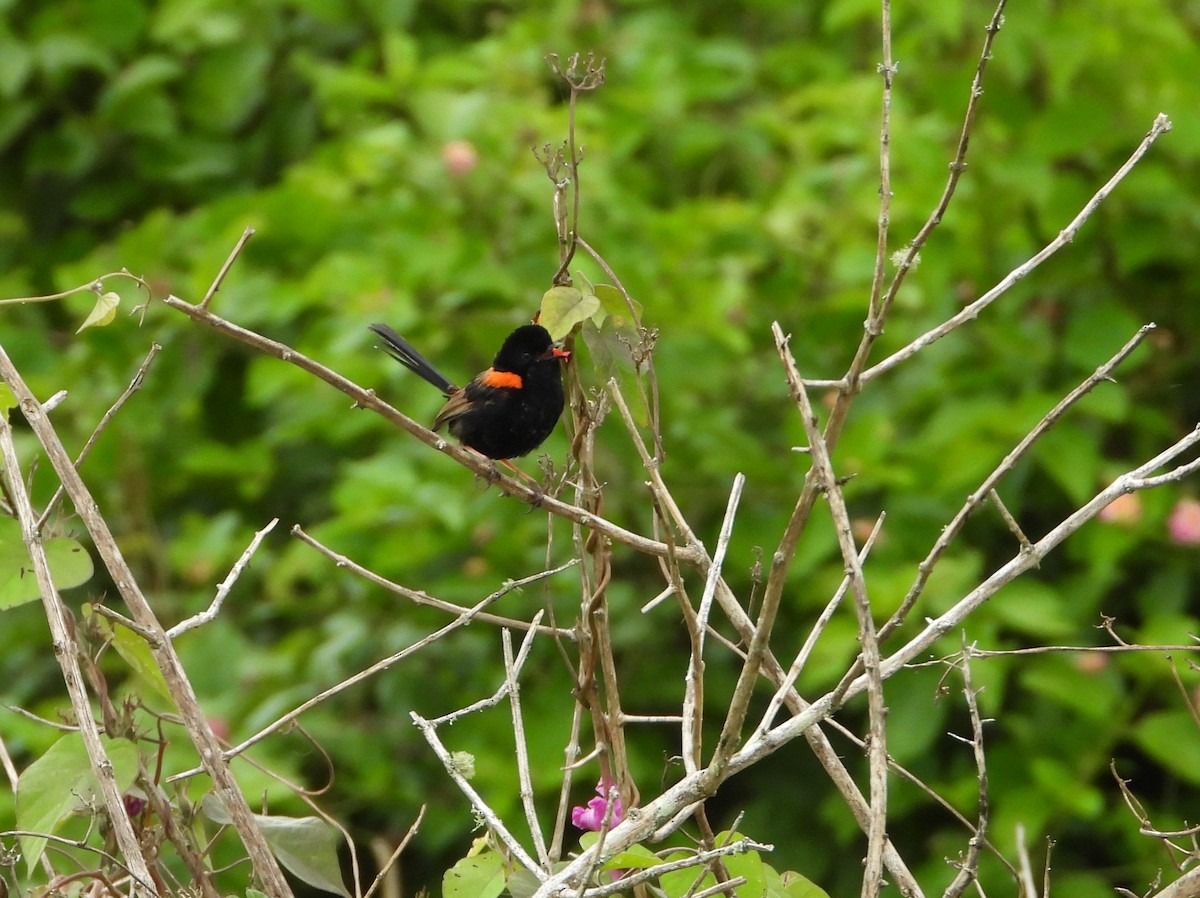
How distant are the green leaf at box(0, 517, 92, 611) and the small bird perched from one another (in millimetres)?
1456

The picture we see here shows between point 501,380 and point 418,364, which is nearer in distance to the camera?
point 501,380


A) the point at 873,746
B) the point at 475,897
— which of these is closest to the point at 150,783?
the point at 475,897

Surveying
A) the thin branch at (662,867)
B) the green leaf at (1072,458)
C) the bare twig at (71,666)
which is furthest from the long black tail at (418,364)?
the thin branch at (662,867)

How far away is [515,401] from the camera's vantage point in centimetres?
317

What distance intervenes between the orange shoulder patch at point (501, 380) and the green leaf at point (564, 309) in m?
1.42

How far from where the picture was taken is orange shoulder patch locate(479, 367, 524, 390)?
126 inches

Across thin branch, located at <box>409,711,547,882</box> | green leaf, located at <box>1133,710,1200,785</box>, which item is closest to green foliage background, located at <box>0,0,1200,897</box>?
green leaf, located at <box>1133,710,1200,785</box>

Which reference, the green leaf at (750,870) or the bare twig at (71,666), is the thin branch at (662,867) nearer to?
the green leaf at (750,870)

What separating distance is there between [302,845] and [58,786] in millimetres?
268

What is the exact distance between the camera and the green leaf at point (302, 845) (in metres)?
1.61

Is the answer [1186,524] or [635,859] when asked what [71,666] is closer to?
[635,859]

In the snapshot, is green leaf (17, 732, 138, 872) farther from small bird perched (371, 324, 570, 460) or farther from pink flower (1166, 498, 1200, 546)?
pink flower (1166, 498, 1200, 546)

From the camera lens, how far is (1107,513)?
4031mm

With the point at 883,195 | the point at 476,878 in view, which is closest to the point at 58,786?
the point at 476,878
